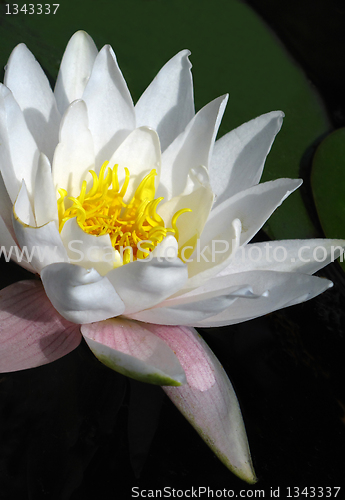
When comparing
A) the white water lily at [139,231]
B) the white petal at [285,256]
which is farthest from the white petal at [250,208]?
the white petal at [285,256]

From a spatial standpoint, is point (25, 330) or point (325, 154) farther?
point (325, 154)

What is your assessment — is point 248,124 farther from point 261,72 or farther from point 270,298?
point 261,72

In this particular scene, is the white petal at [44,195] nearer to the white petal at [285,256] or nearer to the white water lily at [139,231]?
the white water lily at [139,231]

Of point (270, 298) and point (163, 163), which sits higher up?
point (163, 163)

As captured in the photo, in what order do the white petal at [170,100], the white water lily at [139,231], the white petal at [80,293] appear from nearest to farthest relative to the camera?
the white petal at [80,293]
the white water lily at [139,231]
the white petal at [170,100]

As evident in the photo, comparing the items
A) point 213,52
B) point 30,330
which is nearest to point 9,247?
point 30,330

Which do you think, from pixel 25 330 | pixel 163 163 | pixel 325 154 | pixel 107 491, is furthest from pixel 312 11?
pixel 107 491

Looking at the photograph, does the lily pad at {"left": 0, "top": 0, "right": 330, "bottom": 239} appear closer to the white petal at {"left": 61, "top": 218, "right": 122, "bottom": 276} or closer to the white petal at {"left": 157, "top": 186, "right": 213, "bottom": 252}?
the white petal at {"left": 157, "top": 186, "right": 213, "bottom": 252}

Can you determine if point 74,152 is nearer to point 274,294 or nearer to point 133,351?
point 133,351
